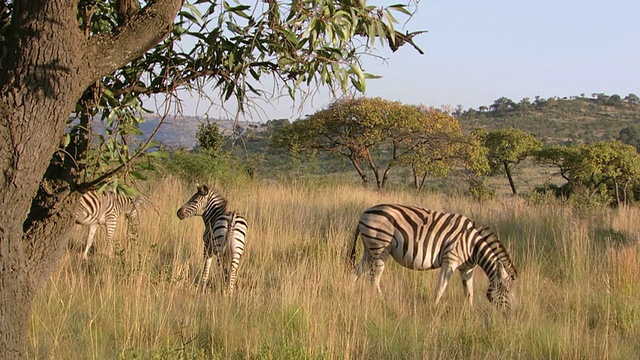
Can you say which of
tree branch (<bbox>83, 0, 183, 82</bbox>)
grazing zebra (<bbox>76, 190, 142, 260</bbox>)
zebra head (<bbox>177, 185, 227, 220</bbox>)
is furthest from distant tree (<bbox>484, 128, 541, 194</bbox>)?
tree branch (<bbox>83, 0, 183, 82</bbox>)

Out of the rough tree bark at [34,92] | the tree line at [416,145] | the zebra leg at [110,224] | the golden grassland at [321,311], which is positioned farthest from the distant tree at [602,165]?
the rough tree bark at [34,92]

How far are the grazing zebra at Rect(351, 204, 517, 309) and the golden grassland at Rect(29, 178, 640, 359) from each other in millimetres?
259

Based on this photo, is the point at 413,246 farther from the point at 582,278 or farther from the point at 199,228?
the point at 199,228

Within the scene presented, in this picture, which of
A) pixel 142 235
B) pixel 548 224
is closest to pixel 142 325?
pixel 142 235

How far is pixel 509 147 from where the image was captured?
28297 millimetres

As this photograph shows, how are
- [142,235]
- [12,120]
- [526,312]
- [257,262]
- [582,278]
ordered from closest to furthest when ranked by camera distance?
[12,120] < [526,312] < [582,278] < [257,262] < [142,235]

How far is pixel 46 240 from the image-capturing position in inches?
133

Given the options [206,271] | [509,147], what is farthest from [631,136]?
[206,271]

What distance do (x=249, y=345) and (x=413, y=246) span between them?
114 inches

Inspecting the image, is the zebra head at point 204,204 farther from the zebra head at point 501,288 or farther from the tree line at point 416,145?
the tree line at point 416,145

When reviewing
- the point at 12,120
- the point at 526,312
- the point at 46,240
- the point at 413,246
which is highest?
the point at 12,120

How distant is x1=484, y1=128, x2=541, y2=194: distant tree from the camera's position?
2805 centimetres

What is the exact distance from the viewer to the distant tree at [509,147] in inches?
1104

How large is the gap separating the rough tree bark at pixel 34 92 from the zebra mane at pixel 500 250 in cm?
467
